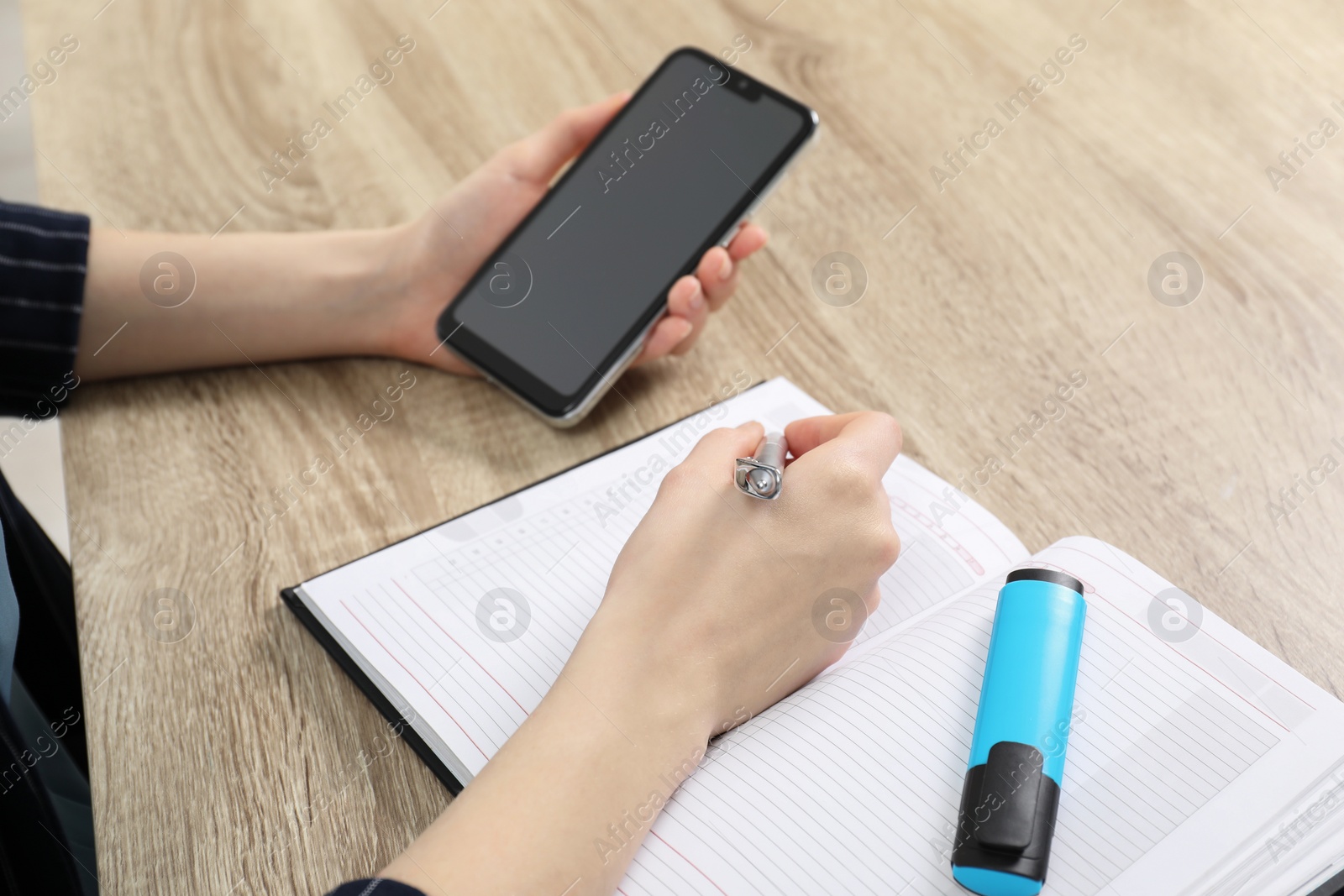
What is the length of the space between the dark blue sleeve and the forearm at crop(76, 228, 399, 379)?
1.34ft

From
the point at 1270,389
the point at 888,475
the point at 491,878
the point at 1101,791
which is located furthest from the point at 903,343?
the point at 491,878

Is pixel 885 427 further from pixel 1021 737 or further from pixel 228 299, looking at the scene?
pixel 228 299

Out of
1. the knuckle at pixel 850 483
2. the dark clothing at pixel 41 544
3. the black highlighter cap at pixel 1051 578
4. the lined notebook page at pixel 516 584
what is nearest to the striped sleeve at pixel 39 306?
the dark clothing at pixel 41 544

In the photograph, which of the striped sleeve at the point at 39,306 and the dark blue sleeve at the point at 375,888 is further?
the striped sleeve at the point at 39,306

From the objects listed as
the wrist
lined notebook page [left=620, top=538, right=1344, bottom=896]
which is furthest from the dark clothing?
lined notebook page [left=620, top=538, right=1344, bottom=896]

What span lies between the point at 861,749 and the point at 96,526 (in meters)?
0.47

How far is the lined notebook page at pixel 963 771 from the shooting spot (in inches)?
15.9

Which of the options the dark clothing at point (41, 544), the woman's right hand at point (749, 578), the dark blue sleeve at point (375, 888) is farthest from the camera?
the dark clothing at point (41, 544)

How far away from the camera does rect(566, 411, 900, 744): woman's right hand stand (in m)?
0.48

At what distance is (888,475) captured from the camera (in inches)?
22.9

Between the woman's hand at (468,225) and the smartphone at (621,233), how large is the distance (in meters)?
0.02

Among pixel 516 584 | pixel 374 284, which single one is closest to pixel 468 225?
pixel 374 284

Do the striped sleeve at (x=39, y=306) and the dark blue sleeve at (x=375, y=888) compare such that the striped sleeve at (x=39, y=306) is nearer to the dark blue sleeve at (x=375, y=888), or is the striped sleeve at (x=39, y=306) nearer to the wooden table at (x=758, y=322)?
the wooden table at (x=758, y=322)

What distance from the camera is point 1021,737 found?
0.42 metres
